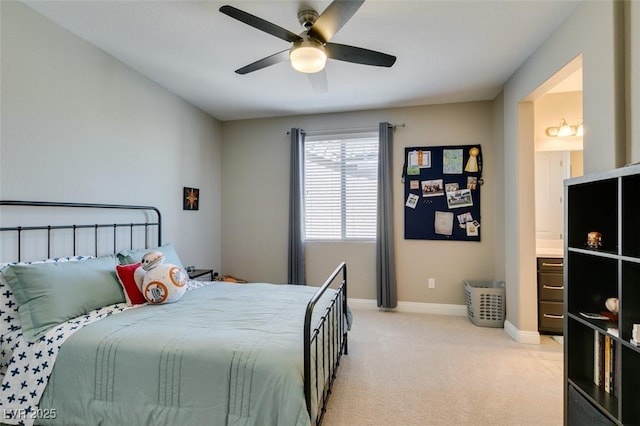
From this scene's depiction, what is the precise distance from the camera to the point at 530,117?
2867mm

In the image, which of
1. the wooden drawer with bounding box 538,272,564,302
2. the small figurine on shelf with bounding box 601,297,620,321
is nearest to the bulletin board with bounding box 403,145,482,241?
the wooden drawer with bounding box 538,272,564,302

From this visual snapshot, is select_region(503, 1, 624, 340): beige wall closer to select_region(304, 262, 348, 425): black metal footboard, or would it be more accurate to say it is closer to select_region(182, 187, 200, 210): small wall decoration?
select_region(304, 262, 348, 425): black metal footboard

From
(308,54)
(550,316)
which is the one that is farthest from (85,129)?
(550,316)

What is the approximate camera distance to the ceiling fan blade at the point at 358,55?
6.32ft

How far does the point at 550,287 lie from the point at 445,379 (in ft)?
5.39

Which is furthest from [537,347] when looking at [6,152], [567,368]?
[6,152]

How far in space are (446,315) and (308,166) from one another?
8.76 ft

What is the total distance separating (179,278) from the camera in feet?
7.38

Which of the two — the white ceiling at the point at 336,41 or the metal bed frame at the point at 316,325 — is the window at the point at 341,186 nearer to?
the white ceiling at the point at 336,41

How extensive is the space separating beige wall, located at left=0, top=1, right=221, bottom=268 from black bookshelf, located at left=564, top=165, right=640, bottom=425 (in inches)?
131

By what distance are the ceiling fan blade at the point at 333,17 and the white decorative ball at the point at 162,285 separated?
1.93 metres

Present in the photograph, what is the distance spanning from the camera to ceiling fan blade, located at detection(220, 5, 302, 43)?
5.34ft

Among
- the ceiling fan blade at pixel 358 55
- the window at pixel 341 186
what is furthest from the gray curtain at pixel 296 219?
the ceiling fan blade at pixel 358 55

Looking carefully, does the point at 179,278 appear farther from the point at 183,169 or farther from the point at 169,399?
the point at 183,169
